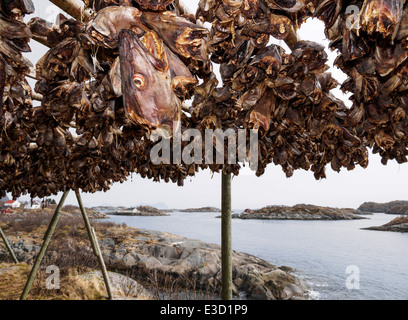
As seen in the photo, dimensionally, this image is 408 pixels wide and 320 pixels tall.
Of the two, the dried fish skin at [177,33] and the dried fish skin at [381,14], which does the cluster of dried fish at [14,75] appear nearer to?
the dried fish skin at [177,33]

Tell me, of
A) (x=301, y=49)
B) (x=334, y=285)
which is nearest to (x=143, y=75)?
(x=301, y=49)

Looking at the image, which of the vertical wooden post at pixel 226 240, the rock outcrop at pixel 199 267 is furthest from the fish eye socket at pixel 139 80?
the rock outcrop at pixel 199 267

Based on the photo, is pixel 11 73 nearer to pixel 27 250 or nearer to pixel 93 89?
pixel 93 89

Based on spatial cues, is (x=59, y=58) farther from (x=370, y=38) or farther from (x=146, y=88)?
(x=370, y=38)

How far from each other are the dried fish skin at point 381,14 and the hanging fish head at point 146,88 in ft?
1.54

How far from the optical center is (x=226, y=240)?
15.8ft

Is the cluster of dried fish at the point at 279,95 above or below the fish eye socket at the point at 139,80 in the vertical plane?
above

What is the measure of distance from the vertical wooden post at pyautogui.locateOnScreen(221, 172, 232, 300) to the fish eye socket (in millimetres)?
4578

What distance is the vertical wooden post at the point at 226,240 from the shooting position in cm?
462

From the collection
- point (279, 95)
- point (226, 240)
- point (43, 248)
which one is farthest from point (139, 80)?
point (43, 248)

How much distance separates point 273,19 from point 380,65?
37 centimetres

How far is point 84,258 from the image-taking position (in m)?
13.7

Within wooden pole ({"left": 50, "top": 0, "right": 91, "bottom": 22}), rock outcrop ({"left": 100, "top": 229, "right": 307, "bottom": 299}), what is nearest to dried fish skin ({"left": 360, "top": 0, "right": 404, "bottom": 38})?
wooden pole ({"left": 50, "top": 0, "right": 91, "bottom": 22})

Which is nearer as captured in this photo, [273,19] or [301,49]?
[273,19]
